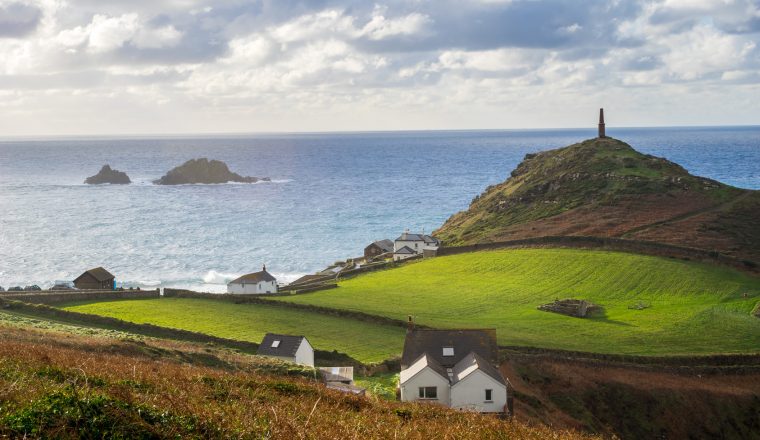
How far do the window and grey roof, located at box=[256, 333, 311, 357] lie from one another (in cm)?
860

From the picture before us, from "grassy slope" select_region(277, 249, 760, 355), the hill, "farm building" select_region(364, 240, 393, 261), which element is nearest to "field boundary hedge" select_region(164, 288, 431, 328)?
"grassy slope" select_region(277, 249, 760, 355)

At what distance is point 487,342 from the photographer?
130ft

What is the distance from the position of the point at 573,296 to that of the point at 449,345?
28823mm

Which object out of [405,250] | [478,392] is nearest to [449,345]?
[478,392]

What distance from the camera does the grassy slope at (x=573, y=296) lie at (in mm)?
52969

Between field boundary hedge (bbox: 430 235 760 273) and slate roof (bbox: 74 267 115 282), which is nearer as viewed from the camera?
slate roof (bbox: 74 267 115 282)

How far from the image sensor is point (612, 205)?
9600cm

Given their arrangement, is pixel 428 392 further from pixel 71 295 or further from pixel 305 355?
pixel 71 295

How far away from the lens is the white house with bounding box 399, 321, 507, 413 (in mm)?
36438

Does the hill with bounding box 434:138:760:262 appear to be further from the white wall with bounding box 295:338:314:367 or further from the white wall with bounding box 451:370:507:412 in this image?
the white wall with bounding box 295:338:314:367

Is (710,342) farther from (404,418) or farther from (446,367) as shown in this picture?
(404,418)

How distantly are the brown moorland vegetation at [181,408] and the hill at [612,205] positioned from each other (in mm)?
61019

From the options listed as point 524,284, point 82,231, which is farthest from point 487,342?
point 82,231

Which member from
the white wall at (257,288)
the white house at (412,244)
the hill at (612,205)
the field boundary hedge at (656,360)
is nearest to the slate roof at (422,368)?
the field boundary hedge at (656,360)
